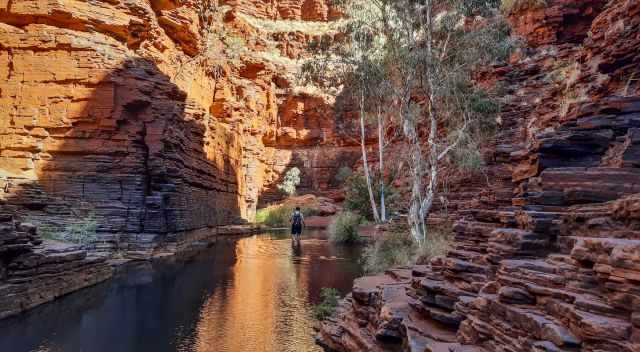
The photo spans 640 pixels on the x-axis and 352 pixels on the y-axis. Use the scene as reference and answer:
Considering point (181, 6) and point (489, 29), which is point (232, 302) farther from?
point (181, 6)

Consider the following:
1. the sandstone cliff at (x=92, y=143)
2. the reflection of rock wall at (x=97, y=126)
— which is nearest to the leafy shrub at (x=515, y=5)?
the sandstone cliff at (x=92, y=143)

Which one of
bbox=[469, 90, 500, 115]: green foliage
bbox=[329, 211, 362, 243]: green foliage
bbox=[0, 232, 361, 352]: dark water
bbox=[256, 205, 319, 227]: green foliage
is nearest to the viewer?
bbox=[0, 232, 361, 352]: dark water

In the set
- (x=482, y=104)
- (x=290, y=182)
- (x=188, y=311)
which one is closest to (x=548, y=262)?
(x=188, y=311)

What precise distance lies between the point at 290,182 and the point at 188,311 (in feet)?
108

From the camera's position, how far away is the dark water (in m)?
6.91

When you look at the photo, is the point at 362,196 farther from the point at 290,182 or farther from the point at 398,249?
the point at 290,182

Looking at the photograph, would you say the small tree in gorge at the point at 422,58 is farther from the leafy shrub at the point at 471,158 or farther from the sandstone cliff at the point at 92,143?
the sandstone cliff at the point at 92,143

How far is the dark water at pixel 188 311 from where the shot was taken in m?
6.91

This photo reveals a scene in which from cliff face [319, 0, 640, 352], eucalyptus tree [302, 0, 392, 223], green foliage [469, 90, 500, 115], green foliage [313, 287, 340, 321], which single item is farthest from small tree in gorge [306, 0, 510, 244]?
cliff face [319, 0, 640, 352]

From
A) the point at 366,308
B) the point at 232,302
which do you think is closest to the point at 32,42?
the point at 232,302

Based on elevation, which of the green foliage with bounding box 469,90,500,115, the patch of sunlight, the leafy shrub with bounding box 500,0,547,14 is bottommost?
the green foliage with bounding box 469,90,500,115

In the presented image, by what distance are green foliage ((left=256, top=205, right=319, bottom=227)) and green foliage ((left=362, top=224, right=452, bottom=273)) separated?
19.4m

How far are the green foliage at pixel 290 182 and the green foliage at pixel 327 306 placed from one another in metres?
32.2

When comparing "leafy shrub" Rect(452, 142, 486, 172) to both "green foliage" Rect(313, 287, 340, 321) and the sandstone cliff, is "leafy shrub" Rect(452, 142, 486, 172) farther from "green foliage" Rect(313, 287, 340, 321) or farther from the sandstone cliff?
the sandstone cliff
